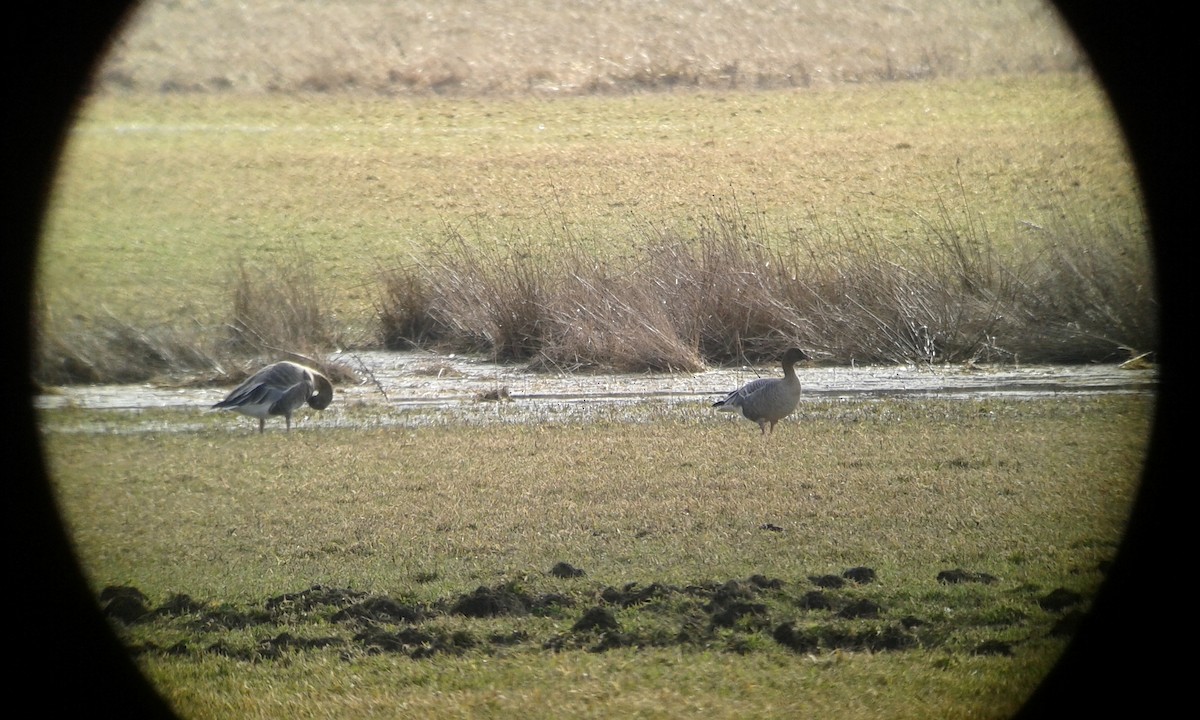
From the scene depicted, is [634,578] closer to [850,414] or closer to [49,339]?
[850,414]

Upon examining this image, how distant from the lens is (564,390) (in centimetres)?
1443

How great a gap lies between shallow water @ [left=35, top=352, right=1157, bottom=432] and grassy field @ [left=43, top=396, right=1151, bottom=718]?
914mm

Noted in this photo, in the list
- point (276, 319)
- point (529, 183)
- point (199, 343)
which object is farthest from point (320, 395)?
point (529, 183)

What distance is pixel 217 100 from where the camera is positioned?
35.5 meters

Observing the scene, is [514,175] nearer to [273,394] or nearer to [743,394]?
[273,394]

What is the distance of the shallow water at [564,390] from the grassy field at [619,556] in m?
0.91

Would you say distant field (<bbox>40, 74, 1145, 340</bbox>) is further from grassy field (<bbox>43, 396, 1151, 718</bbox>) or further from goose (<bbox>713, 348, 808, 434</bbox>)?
goose (<bbox>713, 348, 808, 434</bbox>)

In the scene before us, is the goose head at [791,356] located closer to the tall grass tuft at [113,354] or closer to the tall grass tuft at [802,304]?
the tall grass tuft at [802,304]

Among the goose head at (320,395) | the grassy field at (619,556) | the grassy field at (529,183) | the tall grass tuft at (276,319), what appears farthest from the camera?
the grassy field at (529,183)

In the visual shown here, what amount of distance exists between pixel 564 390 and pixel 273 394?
343 centimetres

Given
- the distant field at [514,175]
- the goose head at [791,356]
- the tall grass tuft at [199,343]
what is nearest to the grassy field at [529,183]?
the distant field at [514,175]

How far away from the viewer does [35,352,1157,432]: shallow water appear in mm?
13133

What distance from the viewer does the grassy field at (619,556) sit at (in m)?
6.07

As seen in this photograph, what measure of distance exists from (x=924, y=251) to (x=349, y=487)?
409 inches
